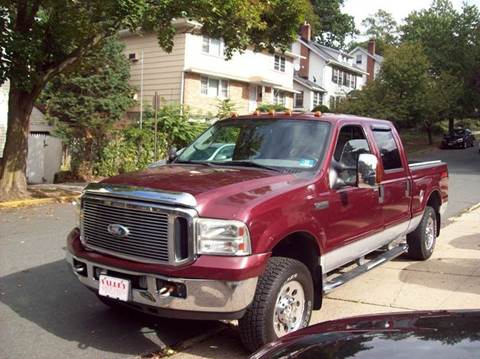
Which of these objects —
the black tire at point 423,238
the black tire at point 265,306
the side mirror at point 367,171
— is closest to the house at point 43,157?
the black tire at point 423,238

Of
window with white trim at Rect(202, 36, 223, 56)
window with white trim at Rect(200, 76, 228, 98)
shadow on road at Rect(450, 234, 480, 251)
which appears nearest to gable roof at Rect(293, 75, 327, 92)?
window with white trim at Rect(200, 76, 228, 98)

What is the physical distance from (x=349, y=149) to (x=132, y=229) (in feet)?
8.20

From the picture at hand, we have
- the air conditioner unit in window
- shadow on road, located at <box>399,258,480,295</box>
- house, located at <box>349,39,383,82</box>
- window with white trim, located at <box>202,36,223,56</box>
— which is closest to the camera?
shadow on road, located at <box>399,258,480,295</box>

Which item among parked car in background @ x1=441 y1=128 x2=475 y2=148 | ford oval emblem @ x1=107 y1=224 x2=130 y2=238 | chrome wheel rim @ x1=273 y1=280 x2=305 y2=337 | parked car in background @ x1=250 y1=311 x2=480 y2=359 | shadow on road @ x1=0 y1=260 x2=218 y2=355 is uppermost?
parked car in background @ x1=441 y1=128 x2=475 y2=148

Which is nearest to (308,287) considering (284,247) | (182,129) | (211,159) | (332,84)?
(284,247)

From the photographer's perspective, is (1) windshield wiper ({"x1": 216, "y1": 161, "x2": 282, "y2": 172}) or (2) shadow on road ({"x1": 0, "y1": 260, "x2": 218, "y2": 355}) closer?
(2) shadow on road ({"x1": 0, "y1": 260, "x2": 218, "y2": 355})

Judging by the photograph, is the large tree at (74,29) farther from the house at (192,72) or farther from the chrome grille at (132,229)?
the house at (192,72)

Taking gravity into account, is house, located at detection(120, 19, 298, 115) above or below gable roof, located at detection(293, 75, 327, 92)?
below

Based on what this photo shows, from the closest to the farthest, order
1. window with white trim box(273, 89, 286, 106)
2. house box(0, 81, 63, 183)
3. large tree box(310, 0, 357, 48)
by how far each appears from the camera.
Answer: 1. house box(0, 81, 63, 183)
2. window with white trim box(273, 89, 286, 106)
3. large tree box(310, 0, 357, 48)

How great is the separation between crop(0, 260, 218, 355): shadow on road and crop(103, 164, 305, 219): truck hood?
1.35 m

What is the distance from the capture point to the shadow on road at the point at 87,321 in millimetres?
4578

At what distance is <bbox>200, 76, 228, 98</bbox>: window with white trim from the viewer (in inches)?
1161

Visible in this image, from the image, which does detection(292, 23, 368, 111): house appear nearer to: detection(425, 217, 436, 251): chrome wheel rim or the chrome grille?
detection(425, 217, 436, 251): chrome wheel rim

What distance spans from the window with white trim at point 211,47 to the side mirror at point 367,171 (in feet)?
81.5
